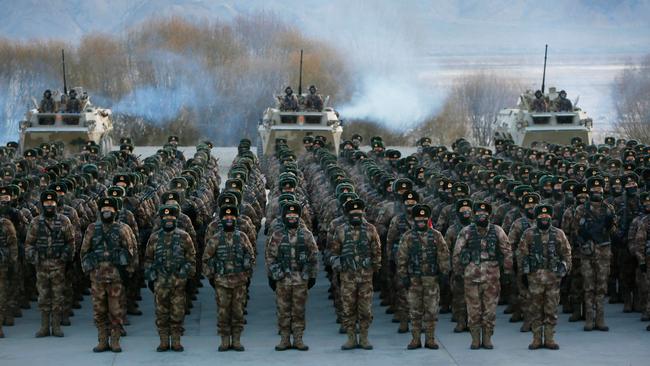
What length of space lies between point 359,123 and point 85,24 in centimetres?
2545

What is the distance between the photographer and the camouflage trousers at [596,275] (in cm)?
1959

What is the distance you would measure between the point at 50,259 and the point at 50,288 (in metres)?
0.33

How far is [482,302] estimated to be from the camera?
18438 mm

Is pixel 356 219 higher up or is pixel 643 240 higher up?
pixel 356 219

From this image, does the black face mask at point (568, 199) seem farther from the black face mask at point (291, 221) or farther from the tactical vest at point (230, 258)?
the tactical vest at point (230, 258)

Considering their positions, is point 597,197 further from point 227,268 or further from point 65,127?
point 65,127

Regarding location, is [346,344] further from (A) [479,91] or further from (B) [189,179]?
(A) [479,91]

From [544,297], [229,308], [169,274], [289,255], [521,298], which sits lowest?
[521,298]

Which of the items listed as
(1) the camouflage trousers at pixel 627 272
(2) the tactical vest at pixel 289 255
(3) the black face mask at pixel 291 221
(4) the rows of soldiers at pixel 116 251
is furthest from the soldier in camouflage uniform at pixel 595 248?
(4) the rows of soldiers at pixel 116 251

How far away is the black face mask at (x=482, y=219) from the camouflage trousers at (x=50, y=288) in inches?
184

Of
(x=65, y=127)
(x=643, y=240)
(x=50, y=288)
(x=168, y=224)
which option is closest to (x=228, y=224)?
(x=168, y=224)

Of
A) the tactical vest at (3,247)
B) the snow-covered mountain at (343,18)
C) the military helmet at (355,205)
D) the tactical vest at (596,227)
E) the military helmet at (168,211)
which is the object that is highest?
the snow-covered mountain at (343,18)

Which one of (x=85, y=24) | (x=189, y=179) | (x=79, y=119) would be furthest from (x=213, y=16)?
(x=189, y=179)

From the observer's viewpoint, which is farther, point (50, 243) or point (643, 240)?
point (643, 240)
